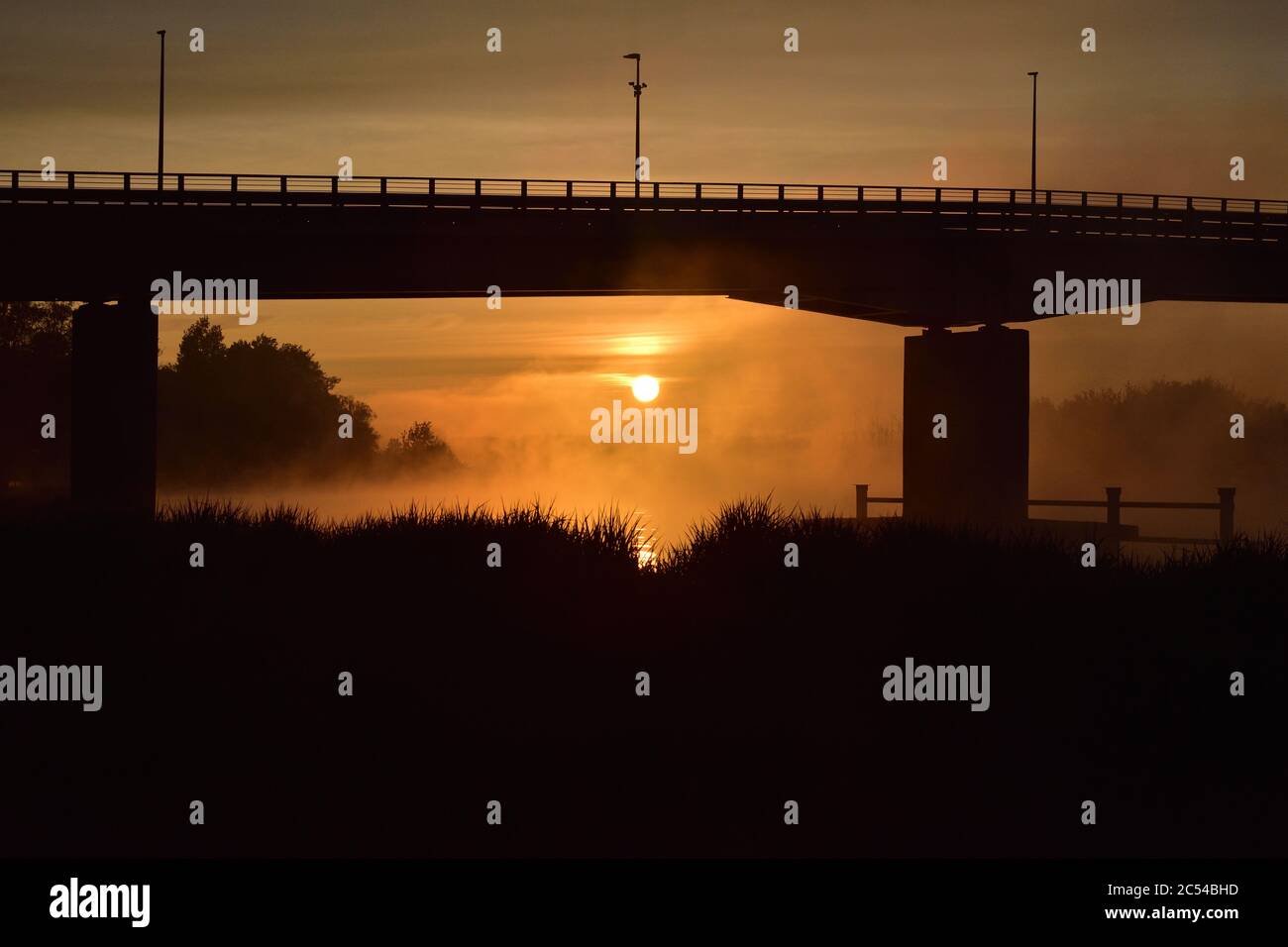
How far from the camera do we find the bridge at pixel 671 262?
153 ft

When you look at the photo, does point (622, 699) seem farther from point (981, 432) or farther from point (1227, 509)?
point (981, 432)

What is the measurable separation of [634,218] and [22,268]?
64.9 ft

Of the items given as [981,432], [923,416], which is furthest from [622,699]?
[923,416]

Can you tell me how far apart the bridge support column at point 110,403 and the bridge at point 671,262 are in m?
0.06

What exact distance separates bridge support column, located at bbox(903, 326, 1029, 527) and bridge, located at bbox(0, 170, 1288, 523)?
7cm

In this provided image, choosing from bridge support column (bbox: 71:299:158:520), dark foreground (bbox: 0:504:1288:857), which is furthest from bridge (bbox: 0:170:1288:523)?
dark foreground (bbox: 0:504:1288:857)

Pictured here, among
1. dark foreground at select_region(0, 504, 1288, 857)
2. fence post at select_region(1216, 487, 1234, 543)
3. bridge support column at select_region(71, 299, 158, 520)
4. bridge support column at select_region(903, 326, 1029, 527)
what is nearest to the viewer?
dark foreground at select_region(0, 504, 1288, 857)

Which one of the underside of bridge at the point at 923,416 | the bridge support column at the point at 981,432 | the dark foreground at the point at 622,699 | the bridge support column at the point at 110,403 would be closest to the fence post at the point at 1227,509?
the underside of bridge at the point at 923,416

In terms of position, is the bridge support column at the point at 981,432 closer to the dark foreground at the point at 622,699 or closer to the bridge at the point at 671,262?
the bridge at the point at 671,262

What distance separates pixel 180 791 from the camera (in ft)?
52.3

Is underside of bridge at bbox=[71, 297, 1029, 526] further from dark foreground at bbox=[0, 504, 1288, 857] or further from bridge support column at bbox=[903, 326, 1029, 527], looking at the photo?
dark foreground at bbox=[0, 504, 1288, 857]

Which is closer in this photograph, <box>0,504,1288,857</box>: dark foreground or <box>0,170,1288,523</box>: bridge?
<box>0,504,1288,857</box>: dark foreground

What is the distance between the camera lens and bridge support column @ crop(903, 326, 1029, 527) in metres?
53.1
